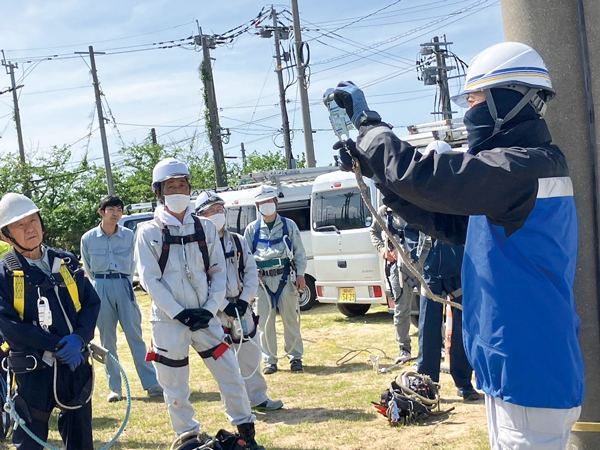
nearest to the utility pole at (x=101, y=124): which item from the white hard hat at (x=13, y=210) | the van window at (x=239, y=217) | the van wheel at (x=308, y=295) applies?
the van window at (x=239, y=217)

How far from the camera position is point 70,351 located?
4.21m

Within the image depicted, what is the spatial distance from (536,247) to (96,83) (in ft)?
97.6

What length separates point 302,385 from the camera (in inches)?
300

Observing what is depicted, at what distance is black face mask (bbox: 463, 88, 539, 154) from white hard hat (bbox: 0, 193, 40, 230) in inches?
119

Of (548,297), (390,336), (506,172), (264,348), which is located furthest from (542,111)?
(390,336)

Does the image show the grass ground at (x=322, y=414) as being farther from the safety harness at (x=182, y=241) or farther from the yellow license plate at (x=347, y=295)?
the safety harness at (x=182, y=241)

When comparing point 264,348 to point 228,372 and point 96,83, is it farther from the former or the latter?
point 96,83

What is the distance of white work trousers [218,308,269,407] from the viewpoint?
21.5ft

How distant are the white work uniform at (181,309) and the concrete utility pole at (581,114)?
2.70m

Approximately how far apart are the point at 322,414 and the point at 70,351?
286cm

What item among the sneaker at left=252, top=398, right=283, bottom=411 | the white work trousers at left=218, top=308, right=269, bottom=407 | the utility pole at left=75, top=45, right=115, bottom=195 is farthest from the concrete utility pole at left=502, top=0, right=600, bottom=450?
the utility pole at left=75, top=45, right=115, bottom=195

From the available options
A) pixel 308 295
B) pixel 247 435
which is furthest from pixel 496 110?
pixel 308 295

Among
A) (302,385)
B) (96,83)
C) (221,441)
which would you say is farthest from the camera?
(96,83)

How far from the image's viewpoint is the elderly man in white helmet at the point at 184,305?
16.6ft
